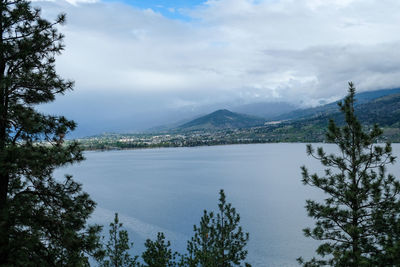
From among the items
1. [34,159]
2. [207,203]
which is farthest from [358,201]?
[207,203]

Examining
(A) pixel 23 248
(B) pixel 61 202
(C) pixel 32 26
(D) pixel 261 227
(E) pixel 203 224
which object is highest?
(C) pixel 32 26

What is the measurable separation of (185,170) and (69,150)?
120682 mm

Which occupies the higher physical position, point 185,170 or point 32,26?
point 32,26

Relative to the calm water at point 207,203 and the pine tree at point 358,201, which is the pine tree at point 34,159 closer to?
the pine tree at point 358,201

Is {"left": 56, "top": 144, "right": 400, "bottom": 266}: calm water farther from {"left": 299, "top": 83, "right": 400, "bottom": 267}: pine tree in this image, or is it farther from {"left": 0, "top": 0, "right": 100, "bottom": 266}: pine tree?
{"left": 0, "top": 0, "right": 100, "bottom": 266}: pine tree

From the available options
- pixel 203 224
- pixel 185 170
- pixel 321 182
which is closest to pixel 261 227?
pixel 203 224

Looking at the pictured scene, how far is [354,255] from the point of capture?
42.3 feet

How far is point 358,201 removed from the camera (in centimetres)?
1433

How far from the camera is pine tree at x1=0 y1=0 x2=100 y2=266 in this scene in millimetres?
8484

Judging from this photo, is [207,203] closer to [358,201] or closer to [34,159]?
[358,201]

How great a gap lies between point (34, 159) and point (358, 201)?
520 inches

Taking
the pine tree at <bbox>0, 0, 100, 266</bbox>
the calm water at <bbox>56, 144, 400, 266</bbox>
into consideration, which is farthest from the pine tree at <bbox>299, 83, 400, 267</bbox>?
the calm water at <bbox>56, 144, 400, 266</bbox>

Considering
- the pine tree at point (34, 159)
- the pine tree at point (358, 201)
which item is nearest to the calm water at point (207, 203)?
the pine tree at point (358, 201)

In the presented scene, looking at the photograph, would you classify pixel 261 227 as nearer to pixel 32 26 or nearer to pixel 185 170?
pixel 32 26
